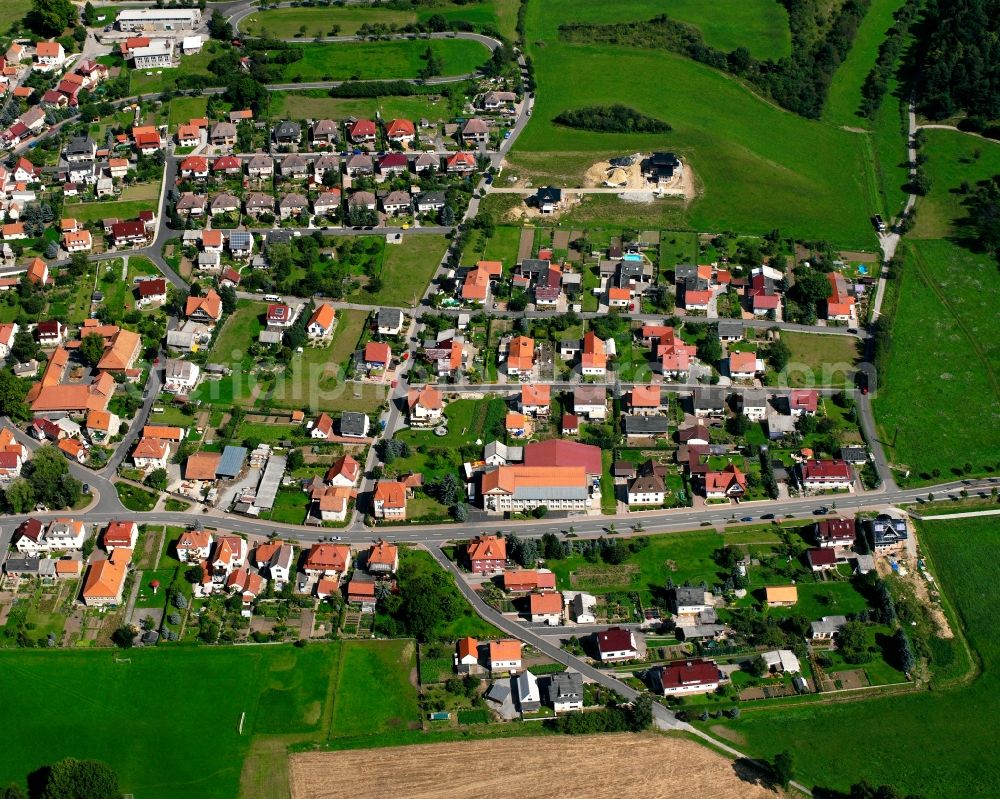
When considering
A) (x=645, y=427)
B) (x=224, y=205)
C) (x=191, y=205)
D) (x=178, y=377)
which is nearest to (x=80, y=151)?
(x=191, y=205)

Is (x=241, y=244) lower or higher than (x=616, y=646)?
higher

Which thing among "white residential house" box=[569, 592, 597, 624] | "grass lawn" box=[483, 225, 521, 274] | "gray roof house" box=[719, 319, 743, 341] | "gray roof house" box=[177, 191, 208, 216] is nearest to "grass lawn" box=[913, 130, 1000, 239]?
"gray roof house" box=[719, 319, 743, 341]

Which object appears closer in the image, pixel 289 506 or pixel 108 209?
pixel 289 506

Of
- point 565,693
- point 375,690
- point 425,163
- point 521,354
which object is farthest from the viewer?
point 425,163

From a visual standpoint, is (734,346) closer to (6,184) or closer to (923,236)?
(923,236)

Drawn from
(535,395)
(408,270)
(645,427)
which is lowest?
(645,427)

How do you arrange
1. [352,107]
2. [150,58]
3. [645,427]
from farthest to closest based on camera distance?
1. [150,58]
2. [352,107]
3. [645,427]

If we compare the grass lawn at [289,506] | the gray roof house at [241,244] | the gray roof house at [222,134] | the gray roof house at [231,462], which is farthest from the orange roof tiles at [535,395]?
Answer: the gray roof house at [222,134]

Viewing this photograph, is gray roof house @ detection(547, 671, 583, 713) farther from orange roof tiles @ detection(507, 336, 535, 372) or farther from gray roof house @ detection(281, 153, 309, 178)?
gray roof house @ detection(281, 153, 309, 178)

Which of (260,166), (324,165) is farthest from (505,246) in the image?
(260,166)

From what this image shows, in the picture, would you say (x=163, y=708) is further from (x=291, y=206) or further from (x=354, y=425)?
(x=291, y=206)
